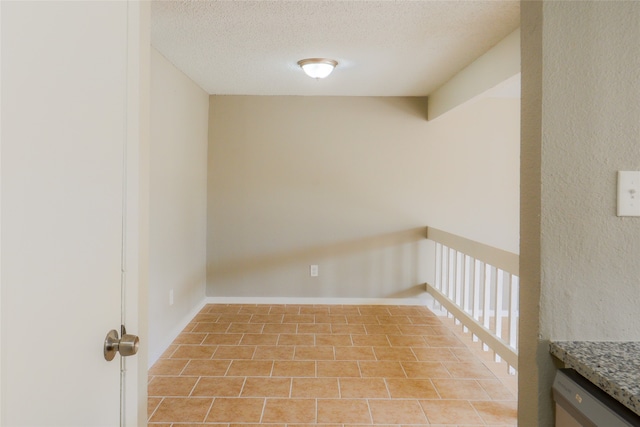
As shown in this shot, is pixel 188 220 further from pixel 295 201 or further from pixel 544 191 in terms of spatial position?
pixel 544 191

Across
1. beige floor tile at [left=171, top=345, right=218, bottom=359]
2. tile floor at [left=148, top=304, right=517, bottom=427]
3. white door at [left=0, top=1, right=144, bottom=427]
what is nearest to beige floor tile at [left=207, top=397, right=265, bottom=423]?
tile floor at [left=148, top=304, right=517, bottom=427]

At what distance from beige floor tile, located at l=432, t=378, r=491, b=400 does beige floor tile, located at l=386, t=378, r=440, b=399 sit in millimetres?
53

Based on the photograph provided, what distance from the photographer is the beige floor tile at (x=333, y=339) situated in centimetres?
377

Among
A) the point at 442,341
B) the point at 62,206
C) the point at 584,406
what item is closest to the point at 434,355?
the point at 442,341

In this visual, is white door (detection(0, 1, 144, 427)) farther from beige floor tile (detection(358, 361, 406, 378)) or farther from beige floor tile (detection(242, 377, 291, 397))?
beige floor tile (detection(358, 361, 406, 378))

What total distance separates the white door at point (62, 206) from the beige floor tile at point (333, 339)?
2844 millimetres

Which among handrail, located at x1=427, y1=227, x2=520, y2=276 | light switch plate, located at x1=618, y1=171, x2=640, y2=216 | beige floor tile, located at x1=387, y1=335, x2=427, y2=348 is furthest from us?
beige floor tile, located at x1=387, y1=335, x2=427, y2=348

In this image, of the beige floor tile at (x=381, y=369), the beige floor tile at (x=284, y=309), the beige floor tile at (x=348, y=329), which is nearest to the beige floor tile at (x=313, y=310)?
the beige floor tile at (x=284, y=309)

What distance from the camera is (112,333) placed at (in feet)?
3.24

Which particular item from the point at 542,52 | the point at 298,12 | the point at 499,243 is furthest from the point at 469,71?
the point at 542,52

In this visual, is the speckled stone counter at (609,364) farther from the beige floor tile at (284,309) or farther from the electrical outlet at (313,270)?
the electrical outlet at (313,270)

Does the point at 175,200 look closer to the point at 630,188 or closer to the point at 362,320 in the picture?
the point at 362,320

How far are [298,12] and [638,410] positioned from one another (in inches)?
98.2

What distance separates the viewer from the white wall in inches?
129
